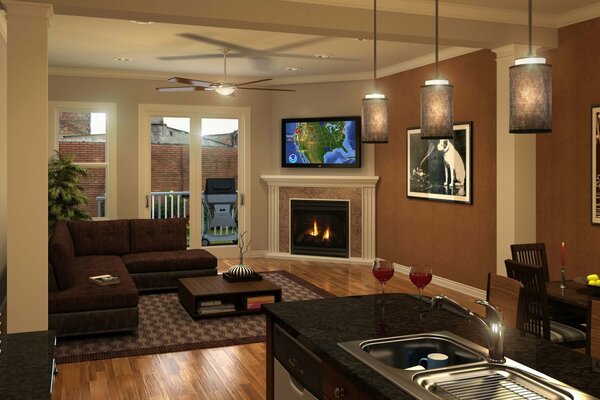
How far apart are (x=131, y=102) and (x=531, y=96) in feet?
25.0

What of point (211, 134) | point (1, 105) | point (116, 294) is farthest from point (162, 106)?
point (116, 294)

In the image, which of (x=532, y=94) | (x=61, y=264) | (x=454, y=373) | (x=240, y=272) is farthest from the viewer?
(x=240, y=272)

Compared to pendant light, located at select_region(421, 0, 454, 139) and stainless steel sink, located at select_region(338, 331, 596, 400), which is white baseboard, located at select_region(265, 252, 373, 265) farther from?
stainless steel sink, located at select_region(338, 331, 596, 400)

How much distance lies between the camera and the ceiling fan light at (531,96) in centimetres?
211

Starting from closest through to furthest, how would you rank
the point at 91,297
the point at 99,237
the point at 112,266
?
the point at 91,297 → the point at 112,266 → the point at 99,237

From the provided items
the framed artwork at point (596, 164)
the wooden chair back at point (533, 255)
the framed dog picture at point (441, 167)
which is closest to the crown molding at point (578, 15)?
the framed artwork at point (596, 164)

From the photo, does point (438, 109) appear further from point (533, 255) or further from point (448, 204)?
point (448, 204)

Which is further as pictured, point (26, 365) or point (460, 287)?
point (460, 287)

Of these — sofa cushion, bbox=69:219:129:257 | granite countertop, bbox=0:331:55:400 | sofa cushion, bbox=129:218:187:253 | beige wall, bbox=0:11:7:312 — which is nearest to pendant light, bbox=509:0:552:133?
granite countertop, bbox=0:331:55:400

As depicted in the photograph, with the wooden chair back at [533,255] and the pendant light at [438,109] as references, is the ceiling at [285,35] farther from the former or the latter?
the pendant light at [438,109]

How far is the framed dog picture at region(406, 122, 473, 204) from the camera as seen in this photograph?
269 inches

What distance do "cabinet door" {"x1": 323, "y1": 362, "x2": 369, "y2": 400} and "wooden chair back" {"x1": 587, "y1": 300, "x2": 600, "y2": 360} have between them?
114 cm

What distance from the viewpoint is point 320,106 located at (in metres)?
9.26

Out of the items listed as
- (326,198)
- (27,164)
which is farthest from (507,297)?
(326,198)
